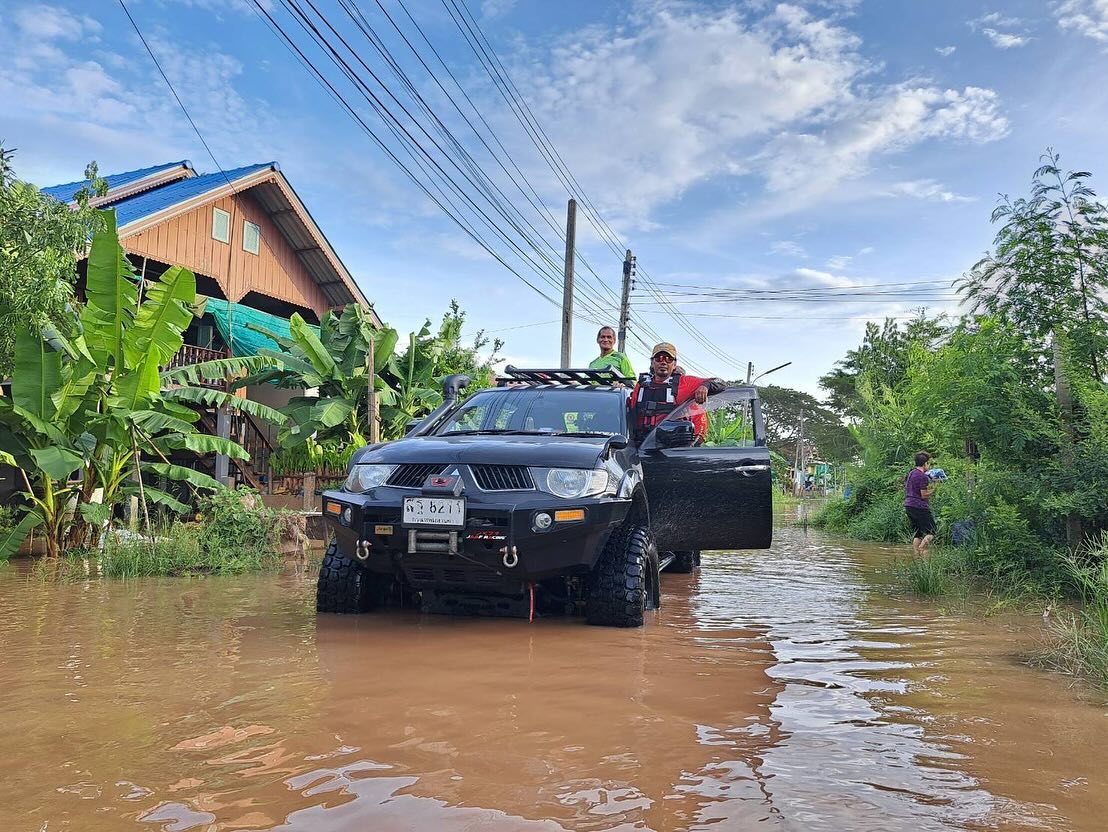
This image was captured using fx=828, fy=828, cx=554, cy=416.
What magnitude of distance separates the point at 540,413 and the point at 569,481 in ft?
4.32

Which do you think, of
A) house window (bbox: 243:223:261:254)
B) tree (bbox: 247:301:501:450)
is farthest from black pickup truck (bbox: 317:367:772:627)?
house window (bbox: 243:223:261:254)

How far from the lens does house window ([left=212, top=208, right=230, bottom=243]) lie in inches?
701

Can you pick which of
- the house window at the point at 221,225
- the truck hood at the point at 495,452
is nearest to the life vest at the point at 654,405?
the truck hood at the point at 495,452

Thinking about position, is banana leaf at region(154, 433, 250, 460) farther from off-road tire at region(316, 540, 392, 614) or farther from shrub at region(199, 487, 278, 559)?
off-road tire at region(316, 540, 392, 614)

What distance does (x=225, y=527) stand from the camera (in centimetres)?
930

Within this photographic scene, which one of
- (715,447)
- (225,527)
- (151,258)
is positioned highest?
(151,258)

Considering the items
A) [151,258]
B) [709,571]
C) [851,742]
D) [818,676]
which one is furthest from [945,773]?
[151,258]

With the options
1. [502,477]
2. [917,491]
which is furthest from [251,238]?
[502,477]

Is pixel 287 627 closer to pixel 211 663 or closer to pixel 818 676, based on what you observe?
pixel 211 663

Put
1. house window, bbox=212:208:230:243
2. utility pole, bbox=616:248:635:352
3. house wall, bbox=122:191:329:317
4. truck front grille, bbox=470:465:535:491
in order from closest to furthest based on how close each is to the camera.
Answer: truck front grille, bbox=470:465:535:491, house wall, bbox=122:191:329:317, house window, bbox=212:208:230:243, utility pole, bbox=616:248:635:352

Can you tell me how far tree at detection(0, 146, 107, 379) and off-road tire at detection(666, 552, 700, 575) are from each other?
6.76 metres

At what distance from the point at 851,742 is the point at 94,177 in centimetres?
923

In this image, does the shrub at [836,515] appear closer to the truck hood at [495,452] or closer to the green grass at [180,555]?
the green grass at [180,555]

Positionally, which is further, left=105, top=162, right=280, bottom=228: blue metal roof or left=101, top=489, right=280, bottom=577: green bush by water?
left=105, top=162, right=280, bottom=228: blue metal roof
